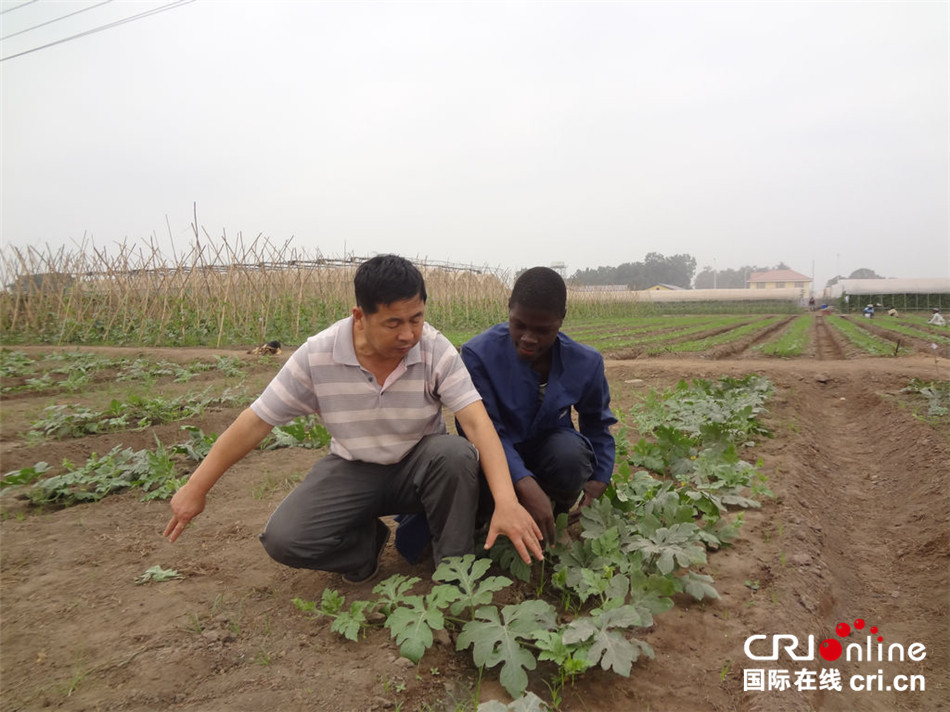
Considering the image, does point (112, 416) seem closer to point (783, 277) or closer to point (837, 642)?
point (837, 642)

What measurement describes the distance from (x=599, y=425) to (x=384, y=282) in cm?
121

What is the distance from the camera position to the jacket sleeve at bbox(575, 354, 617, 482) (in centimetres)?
245

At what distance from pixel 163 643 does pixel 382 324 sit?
50.5 inches

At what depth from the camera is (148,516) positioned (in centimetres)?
310

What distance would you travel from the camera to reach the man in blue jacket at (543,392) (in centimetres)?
216

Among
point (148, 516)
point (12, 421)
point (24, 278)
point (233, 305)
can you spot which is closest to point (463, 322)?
point (233, 305)

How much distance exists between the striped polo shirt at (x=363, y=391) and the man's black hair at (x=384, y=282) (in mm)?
222

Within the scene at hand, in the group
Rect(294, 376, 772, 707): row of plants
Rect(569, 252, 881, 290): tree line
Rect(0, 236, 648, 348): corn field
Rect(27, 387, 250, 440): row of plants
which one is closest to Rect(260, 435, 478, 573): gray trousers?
Rect(294, 376, 772, 707): row of plants

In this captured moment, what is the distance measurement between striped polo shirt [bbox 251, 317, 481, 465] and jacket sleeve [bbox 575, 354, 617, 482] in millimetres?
616

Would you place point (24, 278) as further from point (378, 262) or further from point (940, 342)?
point (940, 342)

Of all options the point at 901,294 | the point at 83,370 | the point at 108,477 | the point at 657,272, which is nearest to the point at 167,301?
the point at 83,370

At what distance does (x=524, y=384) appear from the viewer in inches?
91.4

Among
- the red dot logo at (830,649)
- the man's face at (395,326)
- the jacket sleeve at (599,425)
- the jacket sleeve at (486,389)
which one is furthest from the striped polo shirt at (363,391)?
the red dot logo at (830,649)

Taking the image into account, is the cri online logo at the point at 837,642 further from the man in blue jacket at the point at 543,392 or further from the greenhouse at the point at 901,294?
the greenhouse at the point at 901,294
